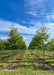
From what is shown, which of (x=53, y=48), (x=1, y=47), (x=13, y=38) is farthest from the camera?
(x=1, y=47)

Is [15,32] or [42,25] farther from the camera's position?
[15,32]

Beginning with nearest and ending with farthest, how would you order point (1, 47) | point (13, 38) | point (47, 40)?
point (47, 40)
point (13, 38)
point (1, 47)

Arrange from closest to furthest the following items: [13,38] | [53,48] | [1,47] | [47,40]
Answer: [47,40]
[13,38]
[53,48]
[1,47]

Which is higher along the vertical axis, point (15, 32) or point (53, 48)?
point (15, 32)

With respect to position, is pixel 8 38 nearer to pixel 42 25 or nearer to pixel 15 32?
pixel 15 32

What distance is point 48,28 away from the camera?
1716 cm

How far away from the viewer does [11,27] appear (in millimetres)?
19250

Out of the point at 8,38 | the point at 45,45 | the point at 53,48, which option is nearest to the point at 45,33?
→ the point at 45,45

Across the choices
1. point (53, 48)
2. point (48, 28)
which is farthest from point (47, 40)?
point (53, 48)

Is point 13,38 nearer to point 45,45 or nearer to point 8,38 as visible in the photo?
point 8,38

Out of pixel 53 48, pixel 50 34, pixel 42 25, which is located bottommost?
pixel 53 48

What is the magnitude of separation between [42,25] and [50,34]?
6.87 feet

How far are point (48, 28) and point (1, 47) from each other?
32.1 meters

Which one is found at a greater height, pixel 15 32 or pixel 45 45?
pixel 15 32
